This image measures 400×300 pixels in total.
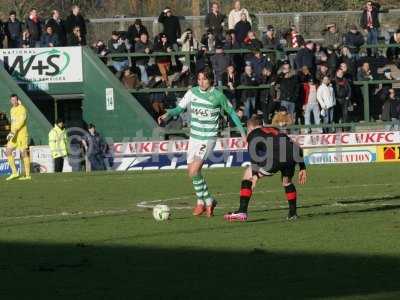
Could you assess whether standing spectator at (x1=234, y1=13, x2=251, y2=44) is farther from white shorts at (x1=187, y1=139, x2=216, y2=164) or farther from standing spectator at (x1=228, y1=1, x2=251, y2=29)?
white shorts at (x1=187, y1=139, x2=216, y2=164)

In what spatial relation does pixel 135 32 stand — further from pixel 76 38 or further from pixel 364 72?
pixel 364 72

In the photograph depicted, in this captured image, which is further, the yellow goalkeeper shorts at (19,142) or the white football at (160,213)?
the yellow goalkeeper shorts at (19,142)

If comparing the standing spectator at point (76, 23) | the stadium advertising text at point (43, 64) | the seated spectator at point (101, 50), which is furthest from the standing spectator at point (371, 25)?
the stadium advertising text at point (43, 64)

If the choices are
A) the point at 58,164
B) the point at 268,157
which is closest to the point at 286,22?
the point at 58,164

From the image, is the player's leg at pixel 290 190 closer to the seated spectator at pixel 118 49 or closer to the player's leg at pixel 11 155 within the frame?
the player's leg at pixel 11 155

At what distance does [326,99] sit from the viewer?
1371 inches

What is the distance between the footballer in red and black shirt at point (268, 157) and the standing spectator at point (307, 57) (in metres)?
19.6

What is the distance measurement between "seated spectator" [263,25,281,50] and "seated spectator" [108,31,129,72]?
14.0ft

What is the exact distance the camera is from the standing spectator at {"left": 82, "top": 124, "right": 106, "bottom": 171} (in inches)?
1323

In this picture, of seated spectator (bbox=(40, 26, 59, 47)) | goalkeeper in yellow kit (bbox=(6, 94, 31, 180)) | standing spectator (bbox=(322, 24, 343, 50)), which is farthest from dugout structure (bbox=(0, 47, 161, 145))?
standing spectator (bbox=(322, 24, 343, 50))

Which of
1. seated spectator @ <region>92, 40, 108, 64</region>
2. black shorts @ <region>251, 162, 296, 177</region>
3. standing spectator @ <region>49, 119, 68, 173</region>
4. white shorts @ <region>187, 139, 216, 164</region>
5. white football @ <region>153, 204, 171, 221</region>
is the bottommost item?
standing spectator @ <region>49, 119, 68, 173</region>

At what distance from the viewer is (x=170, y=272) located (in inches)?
446

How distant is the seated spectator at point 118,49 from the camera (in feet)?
118

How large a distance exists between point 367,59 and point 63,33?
30.0ft
